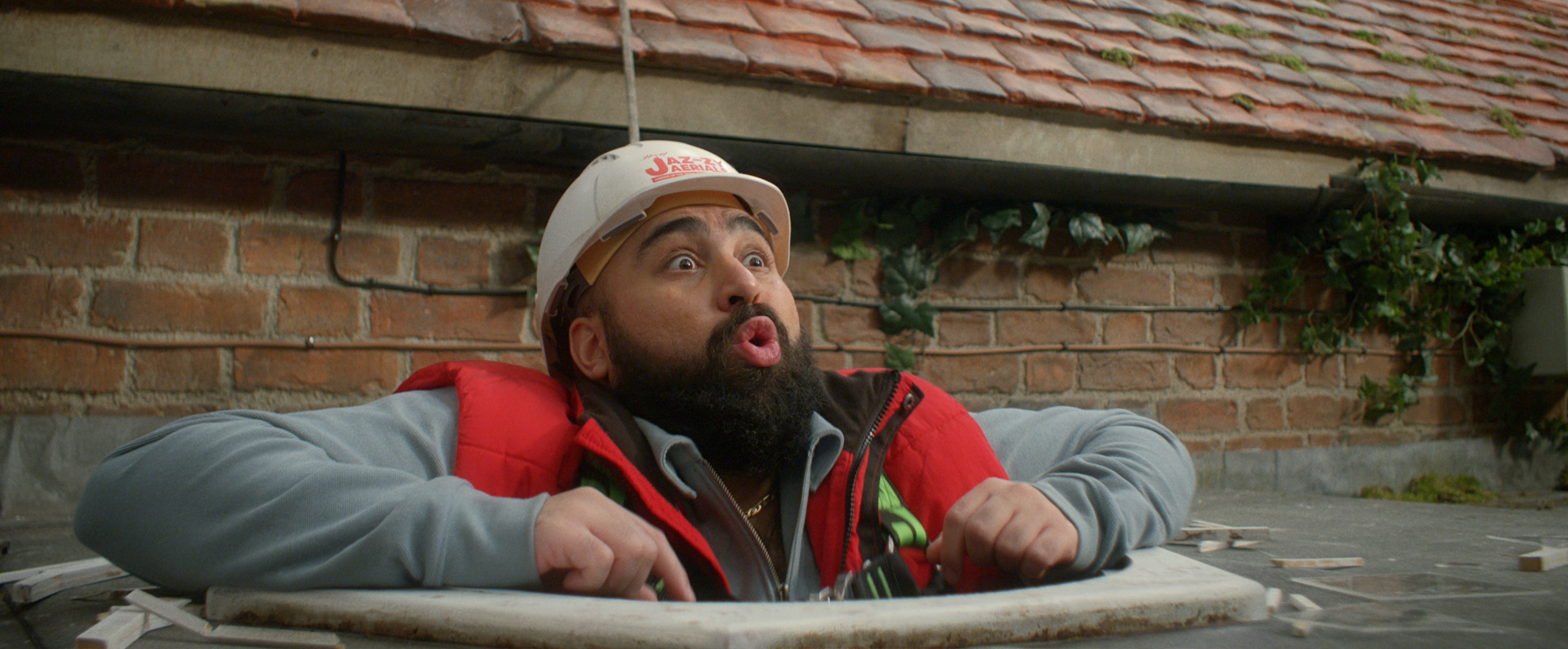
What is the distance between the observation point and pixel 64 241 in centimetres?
198

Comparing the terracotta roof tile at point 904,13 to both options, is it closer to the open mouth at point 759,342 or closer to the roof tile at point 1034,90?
the roof tile at point 1034,90

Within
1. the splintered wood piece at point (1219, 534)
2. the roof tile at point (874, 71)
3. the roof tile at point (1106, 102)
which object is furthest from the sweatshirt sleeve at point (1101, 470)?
the roof tile at point (1106, 102)

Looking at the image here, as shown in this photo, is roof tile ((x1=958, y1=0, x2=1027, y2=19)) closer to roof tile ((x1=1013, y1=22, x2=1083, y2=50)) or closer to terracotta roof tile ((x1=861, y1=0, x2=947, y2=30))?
roof tile ((x1=1013, y1=22, x2=1083, y2=50))

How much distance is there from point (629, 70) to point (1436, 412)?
10.9ft

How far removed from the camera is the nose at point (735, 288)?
1429 mm

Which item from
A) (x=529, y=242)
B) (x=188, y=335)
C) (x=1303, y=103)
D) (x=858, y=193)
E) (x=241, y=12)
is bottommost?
(x=188, y=335)

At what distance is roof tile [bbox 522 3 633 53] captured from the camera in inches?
81.3

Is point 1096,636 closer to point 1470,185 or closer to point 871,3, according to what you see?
point 871,3

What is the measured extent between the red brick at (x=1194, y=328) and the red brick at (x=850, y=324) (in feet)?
3.33

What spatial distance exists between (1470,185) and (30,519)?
4.29m

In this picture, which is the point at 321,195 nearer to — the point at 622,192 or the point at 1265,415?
the point at 622,192

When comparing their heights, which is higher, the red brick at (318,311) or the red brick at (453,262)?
the red brick at (453,262)

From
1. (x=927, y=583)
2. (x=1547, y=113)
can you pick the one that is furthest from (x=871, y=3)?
(x=1547, y=113)

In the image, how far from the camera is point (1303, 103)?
297 centimetres
